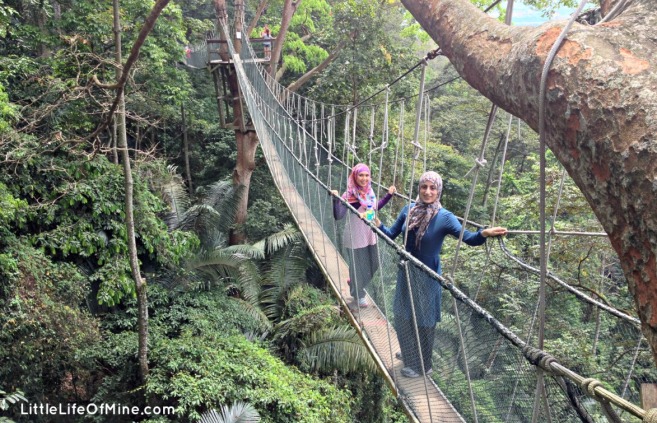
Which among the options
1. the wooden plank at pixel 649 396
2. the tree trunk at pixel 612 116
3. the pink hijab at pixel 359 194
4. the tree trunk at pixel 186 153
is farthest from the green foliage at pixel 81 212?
the tree trunk at pixel 612 116

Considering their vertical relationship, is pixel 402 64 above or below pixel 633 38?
above

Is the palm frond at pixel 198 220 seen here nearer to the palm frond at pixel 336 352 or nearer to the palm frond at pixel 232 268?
the palm frond at pixel 232 268

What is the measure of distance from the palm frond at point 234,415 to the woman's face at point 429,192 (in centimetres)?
203

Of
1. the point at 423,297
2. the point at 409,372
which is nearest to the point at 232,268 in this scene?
the point at 409,372

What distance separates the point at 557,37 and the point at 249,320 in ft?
14.4

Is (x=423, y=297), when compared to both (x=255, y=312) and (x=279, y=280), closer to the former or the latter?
(x=255, y=312)

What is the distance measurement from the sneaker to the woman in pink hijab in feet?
1.63

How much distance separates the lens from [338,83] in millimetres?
6129

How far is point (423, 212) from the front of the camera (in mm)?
1581

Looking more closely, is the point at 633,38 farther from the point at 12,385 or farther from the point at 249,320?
the point at 249,320

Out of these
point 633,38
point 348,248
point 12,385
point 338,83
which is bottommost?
point 12,385

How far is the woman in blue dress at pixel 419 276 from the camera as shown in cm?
144

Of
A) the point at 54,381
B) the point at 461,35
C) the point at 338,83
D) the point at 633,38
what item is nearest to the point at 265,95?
the point at 338,83

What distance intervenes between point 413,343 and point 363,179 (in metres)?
0.87
